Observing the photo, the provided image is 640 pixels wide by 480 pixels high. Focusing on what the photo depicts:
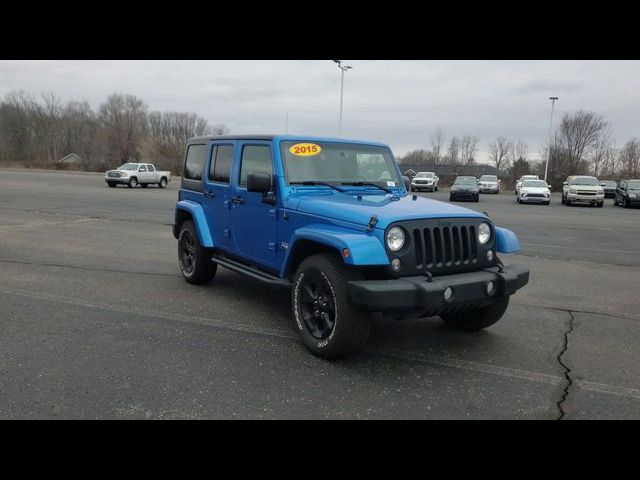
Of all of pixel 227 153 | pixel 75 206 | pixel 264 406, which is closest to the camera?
pixel 264 406

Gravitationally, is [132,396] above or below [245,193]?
below

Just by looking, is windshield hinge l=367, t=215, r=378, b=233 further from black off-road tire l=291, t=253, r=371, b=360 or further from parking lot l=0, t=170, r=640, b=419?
parking lot l=0, t=170, r=640, b=419

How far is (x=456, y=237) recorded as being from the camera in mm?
4258

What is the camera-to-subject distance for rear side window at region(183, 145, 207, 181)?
669cm

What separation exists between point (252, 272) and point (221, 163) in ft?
5.25

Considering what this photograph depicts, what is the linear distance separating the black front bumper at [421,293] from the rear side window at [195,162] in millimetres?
3653

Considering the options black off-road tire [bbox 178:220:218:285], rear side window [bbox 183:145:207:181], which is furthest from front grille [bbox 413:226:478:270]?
rear side window [bbox 183:145:207:181]

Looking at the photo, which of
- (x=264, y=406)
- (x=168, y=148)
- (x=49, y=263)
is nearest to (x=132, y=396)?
(x=264, y=406)

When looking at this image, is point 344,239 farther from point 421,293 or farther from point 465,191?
point 465,191

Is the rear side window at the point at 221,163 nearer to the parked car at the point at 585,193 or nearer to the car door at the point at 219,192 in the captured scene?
the car door at the point at 219,192

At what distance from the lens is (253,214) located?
541 cm

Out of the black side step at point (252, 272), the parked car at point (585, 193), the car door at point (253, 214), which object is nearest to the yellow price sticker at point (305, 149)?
the car door at point (253, 214)

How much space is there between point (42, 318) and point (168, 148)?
261 ft
